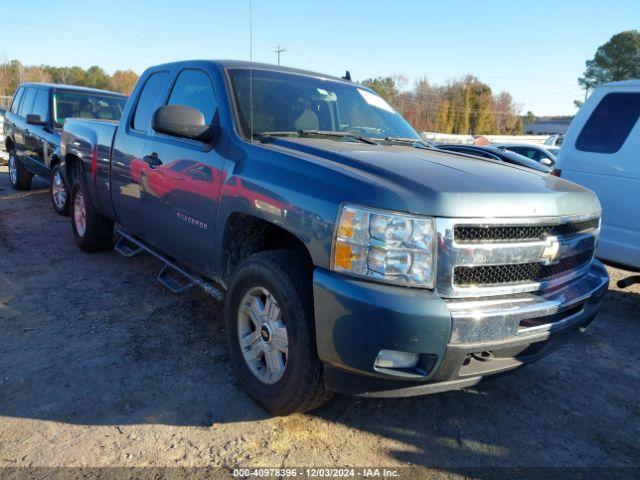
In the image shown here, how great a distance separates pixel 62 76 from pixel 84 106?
8394 centimetres

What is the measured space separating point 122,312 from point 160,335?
0.58m

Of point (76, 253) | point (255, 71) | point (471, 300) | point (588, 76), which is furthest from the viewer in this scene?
point (588, 76)

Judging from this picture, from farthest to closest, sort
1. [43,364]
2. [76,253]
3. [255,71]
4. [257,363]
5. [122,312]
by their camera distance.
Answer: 1. [76,253]
2. [122,312]
3. [255,71]
4. [43,364]
5. [257,363]

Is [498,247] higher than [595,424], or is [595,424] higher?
[498,247]

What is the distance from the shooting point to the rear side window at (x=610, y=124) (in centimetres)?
475

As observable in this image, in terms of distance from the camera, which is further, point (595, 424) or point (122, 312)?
point (122, 312)

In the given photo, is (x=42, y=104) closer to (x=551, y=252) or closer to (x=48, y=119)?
(x=48, y=119)

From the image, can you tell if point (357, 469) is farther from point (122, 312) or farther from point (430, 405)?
point (122, 312)

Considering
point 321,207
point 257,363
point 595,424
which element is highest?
point 321,207

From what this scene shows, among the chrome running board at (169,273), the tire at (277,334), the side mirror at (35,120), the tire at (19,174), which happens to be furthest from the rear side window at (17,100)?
the tire at (277,334)

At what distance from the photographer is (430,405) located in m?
3.06

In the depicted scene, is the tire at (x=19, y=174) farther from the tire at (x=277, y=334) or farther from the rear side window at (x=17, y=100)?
the tire at (x=277, y=334)

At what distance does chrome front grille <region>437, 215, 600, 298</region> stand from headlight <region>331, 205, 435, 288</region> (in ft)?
0.20

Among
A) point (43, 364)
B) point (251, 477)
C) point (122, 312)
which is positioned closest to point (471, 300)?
point (251, 477)
